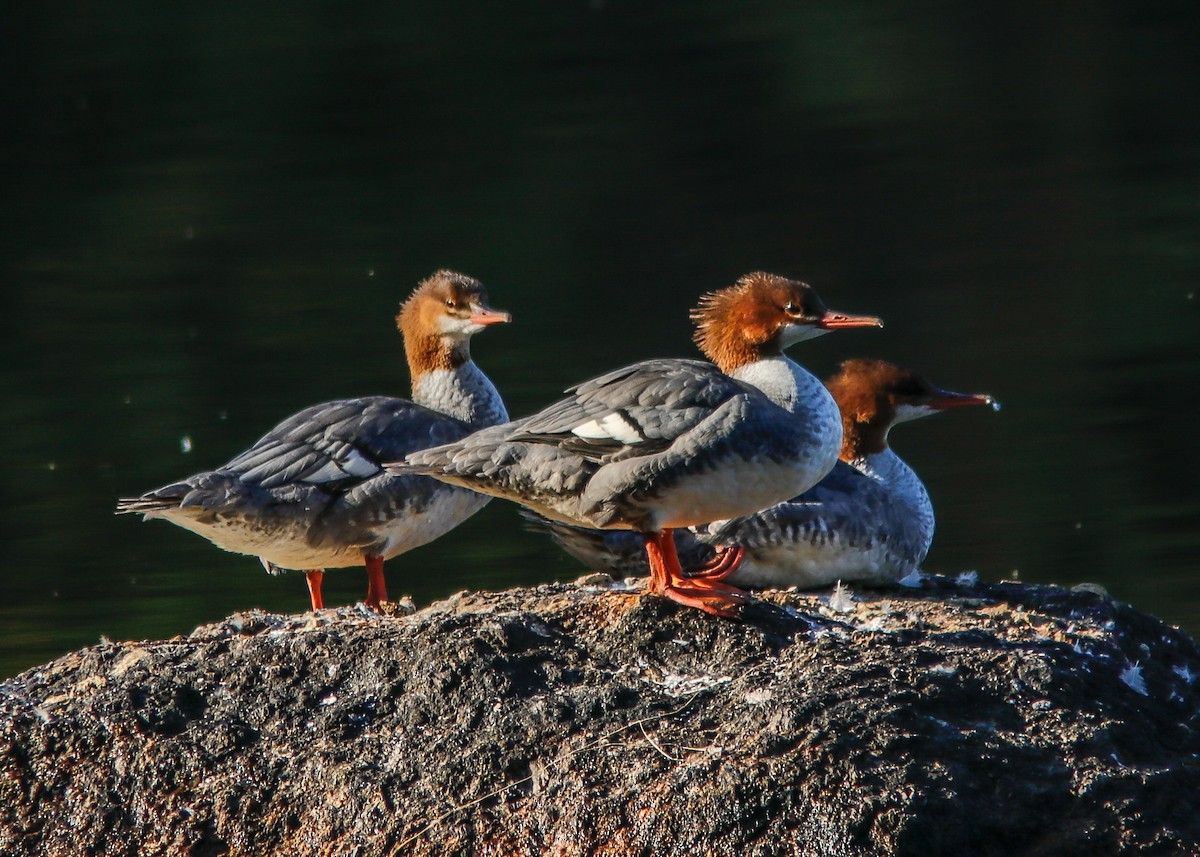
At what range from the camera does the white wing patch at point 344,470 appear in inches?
185

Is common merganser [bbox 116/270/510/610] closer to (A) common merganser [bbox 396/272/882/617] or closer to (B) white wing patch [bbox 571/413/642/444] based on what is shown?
(A) common merganser [bbox 396/272/882/617]

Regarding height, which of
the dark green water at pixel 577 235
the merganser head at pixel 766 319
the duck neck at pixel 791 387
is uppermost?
the merganser head at pixel 766 319

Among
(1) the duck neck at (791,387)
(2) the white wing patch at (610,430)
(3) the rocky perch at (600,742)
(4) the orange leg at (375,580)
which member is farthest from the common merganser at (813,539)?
(3) the rocky perch at (600,742)

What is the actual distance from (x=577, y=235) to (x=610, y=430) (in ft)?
19.4

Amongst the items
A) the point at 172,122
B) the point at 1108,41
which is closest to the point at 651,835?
the point at 172,122

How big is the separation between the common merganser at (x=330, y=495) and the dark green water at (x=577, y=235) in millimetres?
2468

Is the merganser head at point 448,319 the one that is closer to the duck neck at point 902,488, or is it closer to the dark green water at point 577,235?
the duck neck at point 902,488

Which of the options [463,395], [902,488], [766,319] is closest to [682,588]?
[766,319]

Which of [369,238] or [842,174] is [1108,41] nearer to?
[842,174]

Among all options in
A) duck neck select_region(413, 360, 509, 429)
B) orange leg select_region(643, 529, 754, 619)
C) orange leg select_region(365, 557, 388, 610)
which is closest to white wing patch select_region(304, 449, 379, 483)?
orange leg select_region(365, 557, 388, 610)

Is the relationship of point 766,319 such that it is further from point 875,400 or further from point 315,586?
point 315,586

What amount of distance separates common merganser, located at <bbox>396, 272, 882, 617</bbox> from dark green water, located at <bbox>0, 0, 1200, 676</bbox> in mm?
3449

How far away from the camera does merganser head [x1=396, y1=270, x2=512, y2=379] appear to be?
17.8 feet

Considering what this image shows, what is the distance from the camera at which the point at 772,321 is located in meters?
4.19
